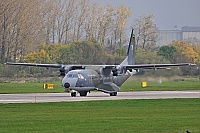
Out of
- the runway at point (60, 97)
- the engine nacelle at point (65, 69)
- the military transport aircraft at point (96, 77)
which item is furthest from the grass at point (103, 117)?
the engine nacelle at point (65, 69)

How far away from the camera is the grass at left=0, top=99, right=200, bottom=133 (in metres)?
30.4

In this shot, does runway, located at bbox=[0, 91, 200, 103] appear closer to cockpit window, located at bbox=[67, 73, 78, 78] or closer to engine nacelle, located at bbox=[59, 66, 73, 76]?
cockpit window, located at bbox=[67, 73, 78, 78]

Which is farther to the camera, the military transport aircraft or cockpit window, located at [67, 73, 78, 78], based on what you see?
the military transport aircraft

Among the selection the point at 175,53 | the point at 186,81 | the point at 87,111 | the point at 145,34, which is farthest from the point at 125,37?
the point at 87,111

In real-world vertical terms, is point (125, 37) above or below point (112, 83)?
above

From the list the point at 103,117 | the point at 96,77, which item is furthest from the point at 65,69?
the point at 103,117

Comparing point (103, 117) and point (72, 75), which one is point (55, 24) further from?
point (103, 117)

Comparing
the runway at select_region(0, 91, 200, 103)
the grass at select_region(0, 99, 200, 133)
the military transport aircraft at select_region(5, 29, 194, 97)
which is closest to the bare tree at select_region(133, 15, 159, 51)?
the military transport aircraft at select_region(5, 29, 194, 97)

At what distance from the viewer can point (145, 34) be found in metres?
147

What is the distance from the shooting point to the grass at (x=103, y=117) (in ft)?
99.8

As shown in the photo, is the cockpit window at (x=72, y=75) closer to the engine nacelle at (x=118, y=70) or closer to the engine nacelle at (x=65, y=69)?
the engine nacelle at (x=118, y=70)

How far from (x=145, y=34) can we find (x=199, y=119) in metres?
113

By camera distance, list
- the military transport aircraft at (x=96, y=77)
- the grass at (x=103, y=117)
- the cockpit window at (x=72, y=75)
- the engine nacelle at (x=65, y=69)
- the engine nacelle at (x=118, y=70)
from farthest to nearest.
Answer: the engine nacelle at (x=65, y=69)
the engine nacelle at (x=118, y=70)
the military transport aircraft at (x=96, y=77)
the cockpit window at (x=72, y=75)
the grass at (x=103, y=117)

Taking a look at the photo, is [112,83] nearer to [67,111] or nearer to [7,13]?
[67,111]
